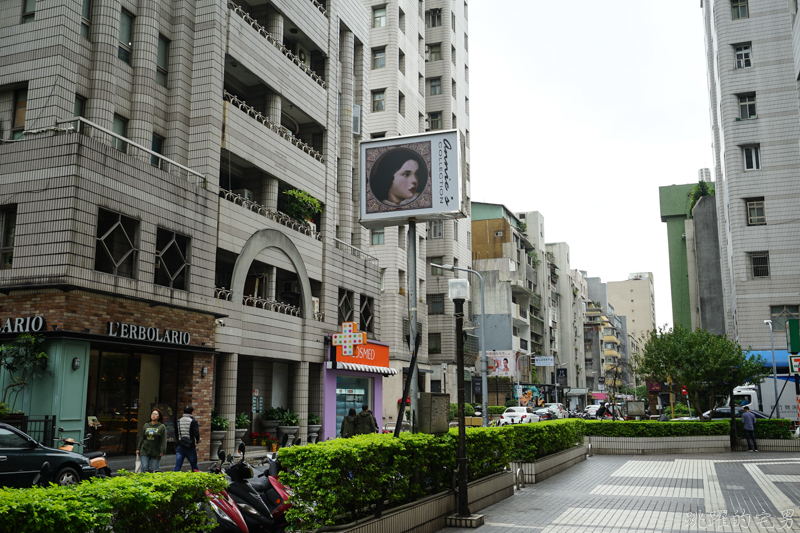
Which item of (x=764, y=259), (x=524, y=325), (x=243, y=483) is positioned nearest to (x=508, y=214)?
(x=524, y=325)

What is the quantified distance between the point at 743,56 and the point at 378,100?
24.8 metres

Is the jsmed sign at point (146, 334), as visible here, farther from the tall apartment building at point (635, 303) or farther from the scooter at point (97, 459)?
the tall apartment building at point (635, 303)

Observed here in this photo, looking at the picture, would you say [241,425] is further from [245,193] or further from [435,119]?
[435,119]

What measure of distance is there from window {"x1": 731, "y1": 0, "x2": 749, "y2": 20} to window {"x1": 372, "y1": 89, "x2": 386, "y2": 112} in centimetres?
2446

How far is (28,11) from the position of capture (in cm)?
2031

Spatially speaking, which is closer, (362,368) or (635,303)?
(362,368)

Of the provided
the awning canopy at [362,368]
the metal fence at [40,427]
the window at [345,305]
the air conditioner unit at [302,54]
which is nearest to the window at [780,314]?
the awning canopy at [362,368]

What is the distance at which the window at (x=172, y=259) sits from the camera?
2097 centimetres

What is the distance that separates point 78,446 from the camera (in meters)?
16.9

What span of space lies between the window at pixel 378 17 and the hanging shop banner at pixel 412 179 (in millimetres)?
38894

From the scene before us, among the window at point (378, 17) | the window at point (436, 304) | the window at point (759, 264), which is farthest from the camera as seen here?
the window at point (436, 304)

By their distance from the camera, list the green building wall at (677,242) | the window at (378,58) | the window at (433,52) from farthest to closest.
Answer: the green building wall at (677,242)
the window at (433,52)
the window at (378,58)

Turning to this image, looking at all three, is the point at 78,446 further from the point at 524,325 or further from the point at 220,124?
the point at 524,325

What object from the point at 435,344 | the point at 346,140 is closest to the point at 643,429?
the point at 346,140
